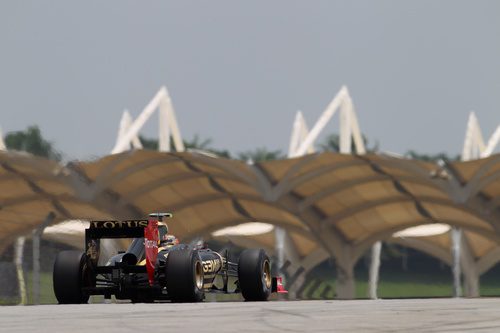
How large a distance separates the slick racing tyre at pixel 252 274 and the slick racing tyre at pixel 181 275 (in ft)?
5.91

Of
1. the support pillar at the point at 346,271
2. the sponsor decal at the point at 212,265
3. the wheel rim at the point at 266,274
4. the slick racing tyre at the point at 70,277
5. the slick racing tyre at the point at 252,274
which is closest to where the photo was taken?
the slick racing tyre at the point at 70,277

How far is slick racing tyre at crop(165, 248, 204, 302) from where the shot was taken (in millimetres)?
19453

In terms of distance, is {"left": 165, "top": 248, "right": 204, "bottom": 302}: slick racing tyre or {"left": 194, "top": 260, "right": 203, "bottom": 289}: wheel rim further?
{"left": 194, "top": 260, "right": 203, "bottom": 289}: wheel rim

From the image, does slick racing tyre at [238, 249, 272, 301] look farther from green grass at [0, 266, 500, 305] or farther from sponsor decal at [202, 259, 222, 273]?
green grass at [0, 266, 500, 305]

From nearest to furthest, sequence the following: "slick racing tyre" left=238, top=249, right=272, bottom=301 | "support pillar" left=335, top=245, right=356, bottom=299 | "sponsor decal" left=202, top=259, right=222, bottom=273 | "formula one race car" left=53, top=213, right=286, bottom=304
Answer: "formula one race car" left=53, top=213, right=286, bottom=304
"sponsor decal" left=202, top=259, right=222, bottom=273
"slick racing tyre" left=238, top=249, right=272, bottom=301
"support pillar" left=335, top=245, right=356, bottom=299

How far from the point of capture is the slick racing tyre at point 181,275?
63.8ft

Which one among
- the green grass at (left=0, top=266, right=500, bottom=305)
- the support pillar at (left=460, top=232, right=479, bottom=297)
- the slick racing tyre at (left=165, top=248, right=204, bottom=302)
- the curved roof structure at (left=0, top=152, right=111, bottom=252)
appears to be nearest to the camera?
the slick racing tyre at (left=165, top=248, right=204, bottom=302)

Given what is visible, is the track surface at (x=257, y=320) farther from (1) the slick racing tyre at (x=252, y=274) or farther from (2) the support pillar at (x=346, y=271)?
(2) the support pillar at (x=346, y=271)

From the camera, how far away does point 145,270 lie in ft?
66.9

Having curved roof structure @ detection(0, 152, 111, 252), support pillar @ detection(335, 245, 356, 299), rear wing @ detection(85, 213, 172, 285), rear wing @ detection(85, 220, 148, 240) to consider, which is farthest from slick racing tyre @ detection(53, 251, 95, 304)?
support pillar @ detection(335, 245, 356, 299)

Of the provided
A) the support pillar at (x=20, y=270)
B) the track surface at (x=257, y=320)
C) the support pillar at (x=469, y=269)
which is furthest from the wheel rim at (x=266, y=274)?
the support pillar at (x=469, y=269)

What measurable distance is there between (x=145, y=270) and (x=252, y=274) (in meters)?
2.15

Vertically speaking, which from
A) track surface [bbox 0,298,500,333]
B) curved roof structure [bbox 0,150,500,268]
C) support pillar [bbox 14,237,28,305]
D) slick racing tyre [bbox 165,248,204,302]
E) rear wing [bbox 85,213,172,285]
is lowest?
track surface [bbox 0,298,500,333]

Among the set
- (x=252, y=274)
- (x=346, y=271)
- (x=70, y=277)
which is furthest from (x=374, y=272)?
(x=70, y=277)
